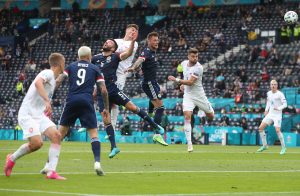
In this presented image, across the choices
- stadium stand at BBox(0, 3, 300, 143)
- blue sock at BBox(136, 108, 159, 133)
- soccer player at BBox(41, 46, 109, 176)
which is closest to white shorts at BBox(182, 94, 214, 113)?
blue sock at BBox(136, 108, 159, 133)

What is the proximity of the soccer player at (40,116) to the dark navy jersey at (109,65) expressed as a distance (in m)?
6.25

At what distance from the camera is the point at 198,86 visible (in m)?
25.5

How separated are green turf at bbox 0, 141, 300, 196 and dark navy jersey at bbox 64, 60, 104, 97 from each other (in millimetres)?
1580

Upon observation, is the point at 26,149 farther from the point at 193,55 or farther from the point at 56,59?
the point at 193,55

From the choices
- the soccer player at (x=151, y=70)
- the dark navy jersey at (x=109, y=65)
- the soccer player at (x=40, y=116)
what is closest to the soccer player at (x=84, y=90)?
the soccer player at (x=40, y=116)

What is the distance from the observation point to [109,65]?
2119cm

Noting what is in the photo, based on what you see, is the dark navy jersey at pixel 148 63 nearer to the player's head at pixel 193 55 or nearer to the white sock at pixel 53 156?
the player's head at pixel 193 55

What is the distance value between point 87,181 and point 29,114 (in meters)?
1.62

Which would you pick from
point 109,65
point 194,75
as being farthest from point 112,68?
point 194,75

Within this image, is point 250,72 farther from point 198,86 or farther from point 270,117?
point 198,86

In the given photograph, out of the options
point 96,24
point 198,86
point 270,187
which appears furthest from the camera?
point 96,24

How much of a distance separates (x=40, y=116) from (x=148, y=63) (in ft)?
34.2

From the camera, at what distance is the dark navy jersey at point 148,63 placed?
24734 millimetres

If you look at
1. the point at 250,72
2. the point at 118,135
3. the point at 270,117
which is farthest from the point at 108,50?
the point at 250,72
